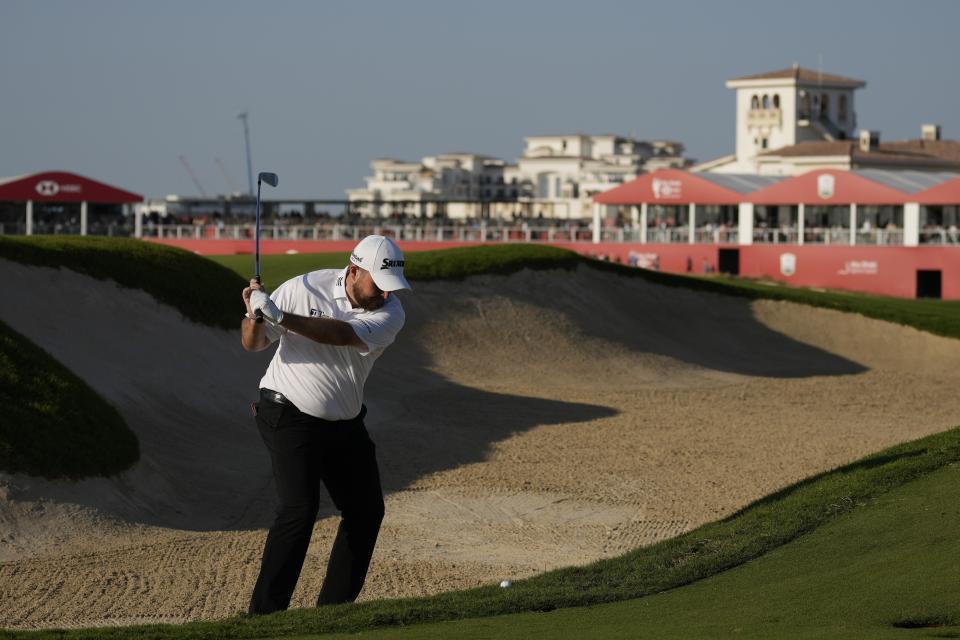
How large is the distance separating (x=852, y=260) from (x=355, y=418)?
5328 centimetres

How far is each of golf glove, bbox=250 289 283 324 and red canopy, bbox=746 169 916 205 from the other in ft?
183

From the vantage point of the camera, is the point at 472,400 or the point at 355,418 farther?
the point at 472,400

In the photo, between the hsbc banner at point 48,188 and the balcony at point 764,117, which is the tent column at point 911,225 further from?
the balcony at point 764,117

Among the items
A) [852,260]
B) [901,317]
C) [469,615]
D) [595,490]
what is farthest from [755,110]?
[469,615]

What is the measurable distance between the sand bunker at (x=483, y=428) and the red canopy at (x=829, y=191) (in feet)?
82.4

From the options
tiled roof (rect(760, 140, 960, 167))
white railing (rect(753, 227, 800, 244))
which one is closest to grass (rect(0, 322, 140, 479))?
white railing (rect(753, 227, 800, 244))

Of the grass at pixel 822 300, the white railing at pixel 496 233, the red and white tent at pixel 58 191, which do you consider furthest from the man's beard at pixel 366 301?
the red and white tent at pixel 58 191

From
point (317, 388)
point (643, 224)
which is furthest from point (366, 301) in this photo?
point (643, 224)

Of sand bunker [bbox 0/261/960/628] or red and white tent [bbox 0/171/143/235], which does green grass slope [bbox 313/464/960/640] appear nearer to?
sand bunker [bbox 0/261/960/628]

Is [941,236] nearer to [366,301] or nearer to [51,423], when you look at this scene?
[51,423]

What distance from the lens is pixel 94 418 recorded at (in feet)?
53.1

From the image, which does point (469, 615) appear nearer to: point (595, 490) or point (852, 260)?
point (595, 490)

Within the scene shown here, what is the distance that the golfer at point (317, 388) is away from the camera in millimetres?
8930

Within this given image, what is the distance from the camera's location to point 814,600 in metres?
9.11
